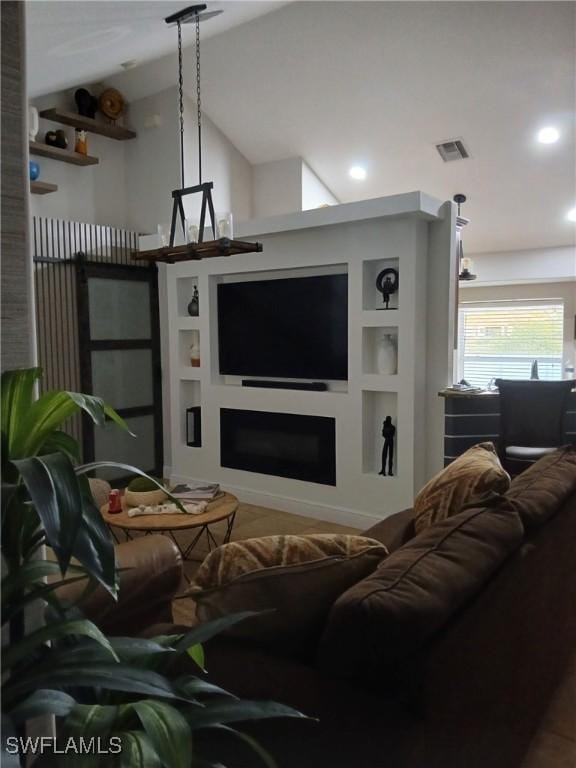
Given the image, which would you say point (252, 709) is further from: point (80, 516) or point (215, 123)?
point (215, 123)

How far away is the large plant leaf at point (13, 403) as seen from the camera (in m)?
0.75

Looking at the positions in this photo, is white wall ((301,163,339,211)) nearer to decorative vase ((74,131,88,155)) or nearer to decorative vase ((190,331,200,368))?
decorative vase ((190,331,200,368))

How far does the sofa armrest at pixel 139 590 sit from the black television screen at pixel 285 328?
8.86ft

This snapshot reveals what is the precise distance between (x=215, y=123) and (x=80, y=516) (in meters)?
5.93

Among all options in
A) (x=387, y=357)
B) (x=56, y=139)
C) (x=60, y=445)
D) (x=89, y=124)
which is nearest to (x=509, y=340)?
(x=387, y=357)

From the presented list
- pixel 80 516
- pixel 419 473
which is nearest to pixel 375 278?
pixel 419 473

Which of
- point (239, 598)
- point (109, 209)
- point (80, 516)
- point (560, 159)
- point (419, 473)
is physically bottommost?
point (419, 473)

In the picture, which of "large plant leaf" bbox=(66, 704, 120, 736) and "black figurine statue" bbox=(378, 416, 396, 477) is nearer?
"large plant leaf" bbox=(66, 704, 120, 736)

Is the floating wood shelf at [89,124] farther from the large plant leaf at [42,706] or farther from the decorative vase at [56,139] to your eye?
the large plant leaf at [42,706]

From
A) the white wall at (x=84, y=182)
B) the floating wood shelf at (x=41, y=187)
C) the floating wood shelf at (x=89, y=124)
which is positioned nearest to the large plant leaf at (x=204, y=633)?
the floating wood shelf at (x=41, y=187)

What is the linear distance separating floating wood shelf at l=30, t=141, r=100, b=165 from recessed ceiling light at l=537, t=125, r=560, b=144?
3.97 metres

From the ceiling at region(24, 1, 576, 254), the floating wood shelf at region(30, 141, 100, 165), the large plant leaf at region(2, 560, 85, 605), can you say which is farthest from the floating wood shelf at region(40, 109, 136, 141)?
the large plant leaf at region(2, 560, 85, 605)

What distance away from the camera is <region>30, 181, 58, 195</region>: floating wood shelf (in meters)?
4.79

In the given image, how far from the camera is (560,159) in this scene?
541cm
